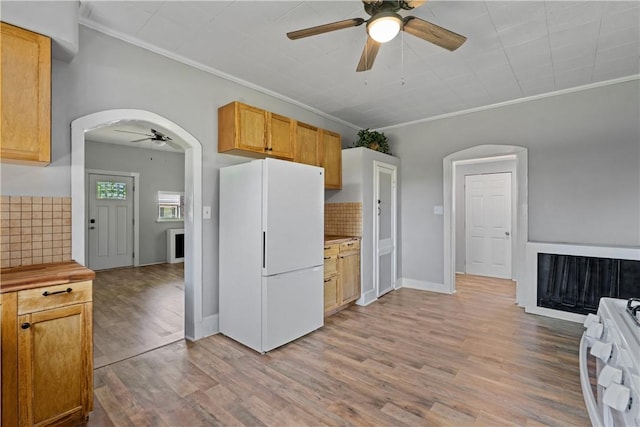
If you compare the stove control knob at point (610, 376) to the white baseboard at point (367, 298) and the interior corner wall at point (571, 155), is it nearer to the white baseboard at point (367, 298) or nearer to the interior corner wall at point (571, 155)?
the white baseboard at point (367, 298)

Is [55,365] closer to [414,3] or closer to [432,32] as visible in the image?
[414,3]

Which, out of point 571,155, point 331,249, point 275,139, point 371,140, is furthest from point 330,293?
point 571,155

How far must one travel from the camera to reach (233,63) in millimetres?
2988

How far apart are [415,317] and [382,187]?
1912mm

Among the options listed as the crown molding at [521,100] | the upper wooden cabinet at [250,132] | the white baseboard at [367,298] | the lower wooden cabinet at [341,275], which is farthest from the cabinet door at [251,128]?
the crown molding at [521,100]

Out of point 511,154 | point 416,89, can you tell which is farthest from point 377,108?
point 511,154

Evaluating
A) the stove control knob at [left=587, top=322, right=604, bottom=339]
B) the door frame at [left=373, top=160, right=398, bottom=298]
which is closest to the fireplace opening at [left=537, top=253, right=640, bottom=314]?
the door frame at [left=373, top=160, right=398, bottom=298]

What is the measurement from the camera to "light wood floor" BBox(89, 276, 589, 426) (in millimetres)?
1878

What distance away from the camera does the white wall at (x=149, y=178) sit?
6.55 m

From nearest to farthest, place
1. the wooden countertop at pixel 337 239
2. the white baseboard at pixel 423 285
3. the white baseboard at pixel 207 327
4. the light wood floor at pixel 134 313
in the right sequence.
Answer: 1. the light wood floor at pixel 134 313
2. the white baseboard at pixel 207 327
3. the wooden countertop at pixel 337 239
4. the white baseboard at pixel 423 285

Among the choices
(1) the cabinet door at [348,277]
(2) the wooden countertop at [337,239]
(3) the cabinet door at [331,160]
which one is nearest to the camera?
(2) the wooden countertop at [337,239]

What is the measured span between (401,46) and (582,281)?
330cm

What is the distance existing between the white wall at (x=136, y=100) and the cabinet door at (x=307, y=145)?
435mm

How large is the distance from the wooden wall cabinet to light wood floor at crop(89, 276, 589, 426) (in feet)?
0.85
